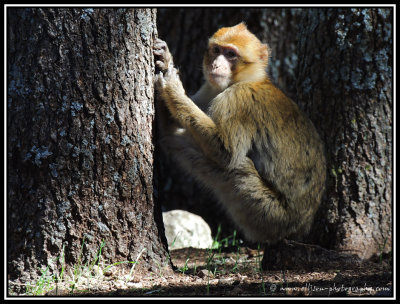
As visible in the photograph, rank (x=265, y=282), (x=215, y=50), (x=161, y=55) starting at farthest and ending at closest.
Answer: (x=215, y=50) → (x=161, y=55) → (x=265, y=282)

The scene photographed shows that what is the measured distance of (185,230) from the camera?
6.61 metres

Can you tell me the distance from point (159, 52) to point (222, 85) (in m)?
0.93

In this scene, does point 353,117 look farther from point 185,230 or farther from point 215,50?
point 185,230

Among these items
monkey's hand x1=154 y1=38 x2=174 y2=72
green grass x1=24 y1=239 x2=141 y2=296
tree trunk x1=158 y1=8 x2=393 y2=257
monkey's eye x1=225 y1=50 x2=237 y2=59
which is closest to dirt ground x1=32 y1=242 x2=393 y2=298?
green grass x1=24 y1=239 x2=141 y2=296

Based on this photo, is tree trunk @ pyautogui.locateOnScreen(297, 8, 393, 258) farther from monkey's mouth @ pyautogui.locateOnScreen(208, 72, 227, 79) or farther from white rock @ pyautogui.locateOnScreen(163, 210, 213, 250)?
white rock @ pyautogui.locateOnScreen(163, 210, 213, 250)

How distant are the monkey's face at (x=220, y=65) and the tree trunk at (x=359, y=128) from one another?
1.18 m

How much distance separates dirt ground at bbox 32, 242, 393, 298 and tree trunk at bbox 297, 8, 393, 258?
0.44 metres

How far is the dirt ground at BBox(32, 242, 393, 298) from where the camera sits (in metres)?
3.83

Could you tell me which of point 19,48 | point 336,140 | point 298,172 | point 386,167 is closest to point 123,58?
point 19,48

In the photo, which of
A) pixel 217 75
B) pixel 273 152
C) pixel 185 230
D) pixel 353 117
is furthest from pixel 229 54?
pixel 185 230

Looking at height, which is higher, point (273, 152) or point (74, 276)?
point (273, 152)

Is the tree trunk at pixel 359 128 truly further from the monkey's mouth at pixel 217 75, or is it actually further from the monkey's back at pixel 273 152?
the monkey's mouth at pixel 217 75

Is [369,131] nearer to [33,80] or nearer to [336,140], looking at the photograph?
[336,140]

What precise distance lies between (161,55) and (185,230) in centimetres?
275
